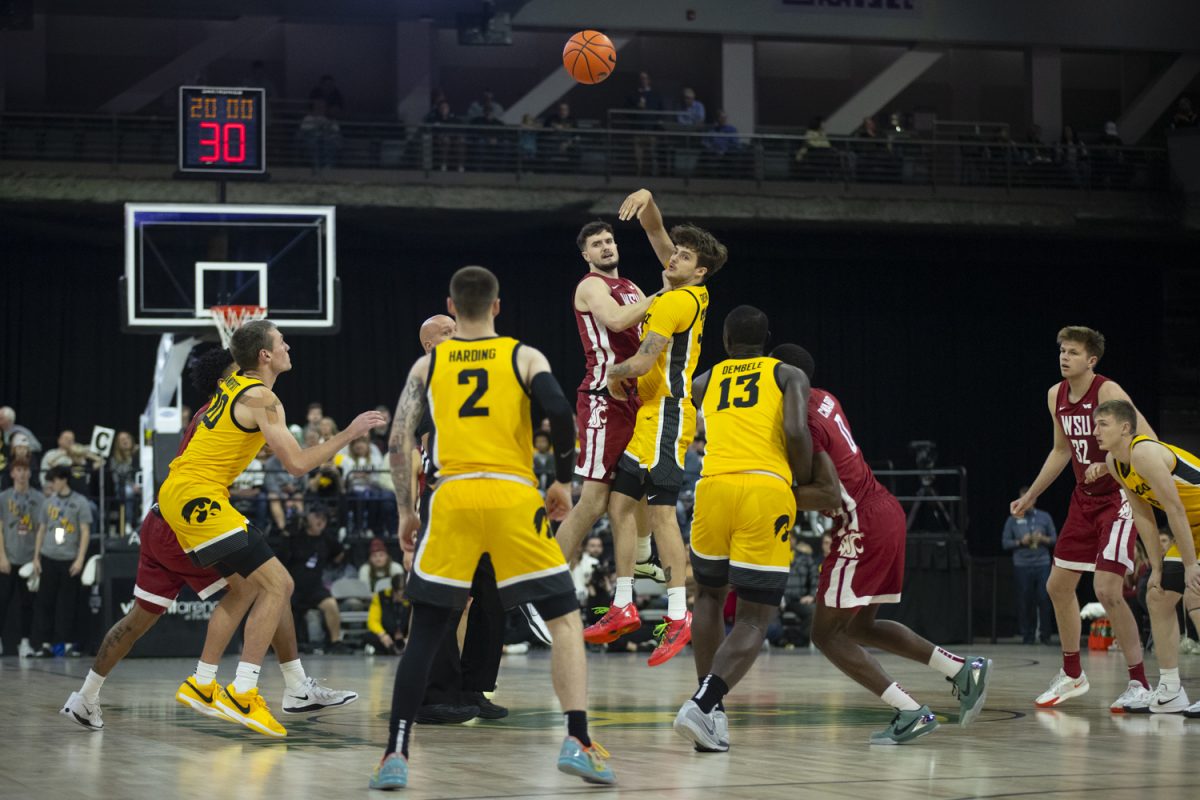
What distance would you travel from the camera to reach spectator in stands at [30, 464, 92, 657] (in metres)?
15.0

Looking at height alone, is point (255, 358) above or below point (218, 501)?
above

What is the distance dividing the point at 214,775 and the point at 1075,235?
69.2 ft

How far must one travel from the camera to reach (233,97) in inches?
614

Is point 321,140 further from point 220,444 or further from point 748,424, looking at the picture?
point 748,424

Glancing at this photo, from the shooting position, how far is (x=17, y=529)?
1527cm

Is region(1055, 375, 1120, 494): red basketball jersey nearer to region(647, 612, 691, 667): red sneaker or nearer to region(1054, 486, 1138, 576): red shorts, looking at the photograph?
region(1054, 486, 1138, 576): red shorts

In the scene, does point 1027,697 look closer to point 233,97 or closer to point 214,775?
point 214,775

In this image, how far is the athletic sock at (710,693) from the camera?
6422 millimetres

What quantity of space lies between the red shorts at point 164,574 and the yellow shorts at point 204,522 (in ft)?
0.97

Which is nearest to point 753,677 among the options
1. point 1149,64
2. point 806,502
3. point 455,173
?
point 806,502

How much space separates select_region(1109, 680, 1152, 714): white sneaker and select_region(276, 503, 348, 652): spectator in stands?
28.0ft

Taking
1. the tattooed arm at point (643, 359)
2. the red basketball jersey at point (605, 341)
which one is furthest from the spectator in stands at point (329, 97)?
the tattooed arm at point (643, 359)

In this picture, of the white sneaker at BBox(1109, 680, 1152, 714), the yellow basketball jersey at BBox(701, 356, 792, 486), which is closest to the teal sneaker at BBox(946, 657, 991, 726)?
the yellow basketball jersey at BBox(701, 356, 792, 486)

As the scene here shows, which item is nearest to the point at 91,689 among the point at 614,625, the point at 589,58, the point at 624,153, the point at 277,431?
the point at 277,431
